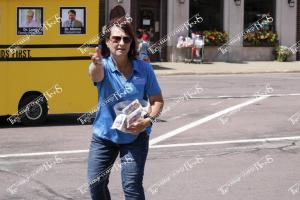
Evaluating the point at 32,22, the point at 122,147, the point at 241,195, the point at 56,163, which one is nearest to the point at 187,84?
the point at 32,22

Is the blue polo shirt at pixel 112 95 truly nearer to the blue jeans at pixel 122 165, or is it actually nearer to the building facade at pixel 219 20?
the blue jeans at pixel 122 165

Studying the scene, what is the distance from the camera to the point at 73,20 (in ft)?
39.2

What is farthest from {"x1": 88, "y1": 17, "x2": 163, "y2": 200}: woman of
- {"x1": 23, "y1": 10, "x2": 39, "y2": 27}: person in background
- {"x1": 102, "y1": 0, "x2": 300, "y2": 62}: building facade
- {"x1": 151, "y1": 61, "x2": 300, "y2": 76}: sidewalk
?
{"x1": 102, "y1": 0, "x2": 300, "y2": 62}: building facade

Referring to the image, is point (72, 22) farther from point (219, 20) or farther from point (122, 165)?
point (219, 20)

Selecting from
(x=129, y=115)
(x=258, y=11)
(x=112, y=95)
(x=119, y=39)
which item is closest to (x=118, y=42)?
(x=119, y=39)

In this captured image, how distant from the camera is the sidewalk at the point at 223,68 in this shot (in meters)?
25.2

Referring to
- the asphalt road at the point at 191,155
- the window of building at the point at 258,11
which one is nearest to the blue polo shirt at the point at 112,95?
the asphalt road at the point at 191,155

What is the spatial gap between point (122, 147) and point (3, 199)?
8.18 ft

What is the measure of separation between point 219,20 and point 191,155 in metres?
21.4

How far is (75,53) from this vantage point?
12.0 m

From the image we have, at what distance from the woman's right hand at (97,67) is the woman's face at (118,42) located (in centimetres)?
23

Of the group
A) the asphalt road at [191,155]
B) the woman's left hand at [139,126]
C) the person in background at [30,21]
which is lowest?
the asphalt road at [191,155]

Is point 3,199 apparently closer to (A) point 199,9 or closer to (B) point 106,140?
(B) point 106,140

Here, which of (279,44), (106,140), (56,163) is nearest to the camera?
(106,140)
